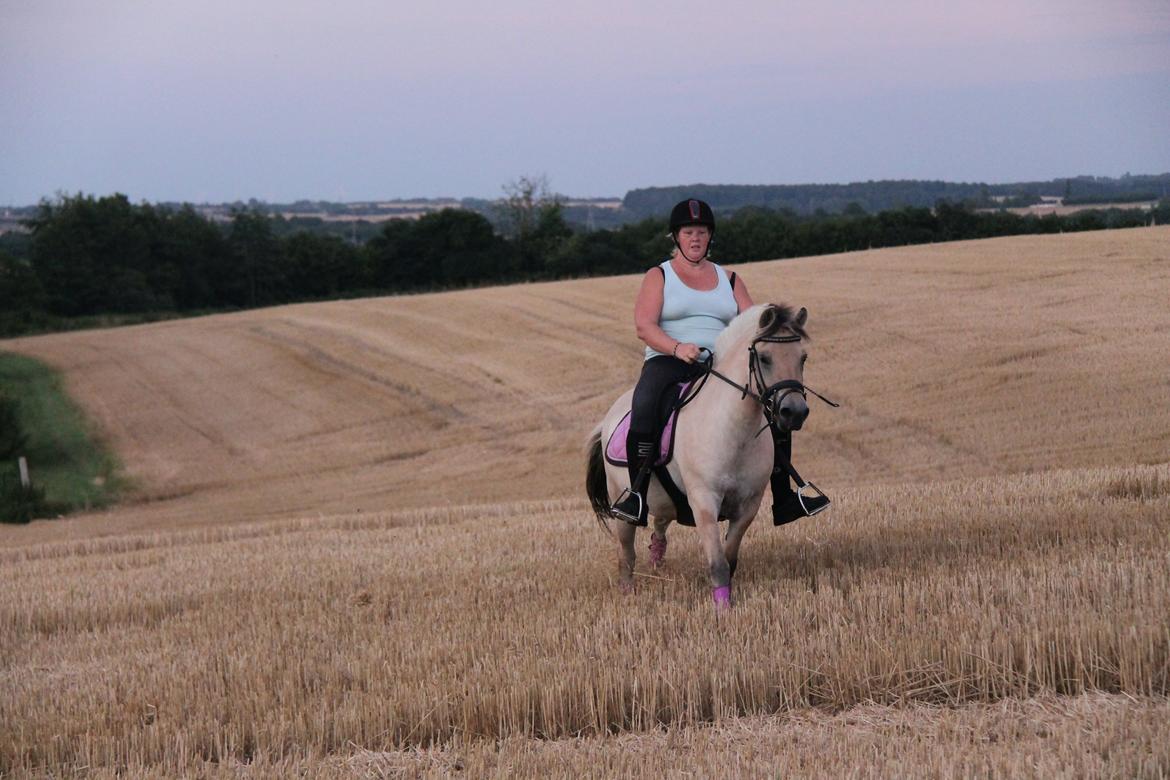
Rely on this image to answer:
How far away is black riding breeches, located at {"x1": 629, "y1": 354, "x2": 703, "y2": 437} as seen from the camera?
7941mm

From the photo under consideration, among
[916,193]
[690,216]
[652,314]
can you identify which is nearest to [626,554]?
[652,314]

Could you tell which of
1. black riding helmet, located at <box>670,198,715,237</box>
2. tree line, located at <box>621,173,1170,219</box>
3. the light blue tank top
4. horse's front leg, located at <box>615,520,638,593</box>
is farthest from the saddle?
tree line, located at <box>621,173,1170,219</box>

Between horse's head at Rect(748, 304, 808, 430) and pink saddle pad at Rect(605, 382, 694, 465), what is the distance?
0.86m

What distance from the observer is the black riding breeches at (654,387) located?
26.1ft

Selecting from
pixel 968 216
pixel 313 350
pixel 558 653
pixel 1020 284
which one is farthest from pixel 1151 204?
pixel 558 653

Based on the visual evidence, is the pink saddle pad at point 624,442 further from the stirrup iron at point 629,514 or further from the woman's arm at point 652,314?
the woman's arm at point 652,314

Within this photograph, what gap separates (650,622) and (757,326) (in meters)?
1.89

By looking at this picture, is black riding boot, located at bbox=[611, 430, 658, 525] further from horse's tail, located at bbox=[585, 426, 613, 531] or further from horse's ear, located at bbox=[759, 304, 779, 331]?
horse's ear, located at bbox=[759, 304, 779, 331]

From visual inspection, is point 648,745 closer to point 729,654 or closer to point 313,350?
point 729,654

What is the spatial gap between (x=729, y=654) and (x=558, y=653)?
3.16ft

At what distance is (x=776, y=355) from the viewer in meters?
7.07

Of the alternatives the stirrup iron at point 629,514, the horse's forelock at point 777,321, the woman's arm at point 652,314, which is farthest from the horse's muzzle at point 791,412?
the stirrup iron at point 629,514

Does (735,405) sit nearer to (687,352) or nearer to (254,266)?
(687,352)

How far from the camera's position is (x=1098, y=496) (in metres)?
10.5
